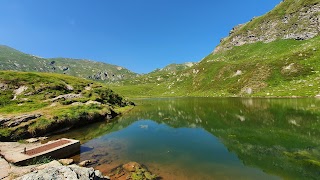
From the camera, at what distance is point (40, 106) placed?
2405 inches

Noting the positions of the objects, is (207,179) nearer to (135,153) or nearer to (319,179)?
(319,179)

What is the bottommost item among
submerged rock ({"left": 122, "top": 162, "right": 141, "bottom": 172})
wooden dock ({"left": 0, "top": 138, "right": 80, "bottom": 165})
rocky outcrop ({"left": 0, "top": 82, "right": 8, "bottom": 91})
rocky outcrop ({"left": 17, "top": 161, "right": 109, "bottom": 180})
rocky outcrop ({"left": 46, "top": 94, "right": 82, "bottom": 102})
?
submerged rock ({"left": 122, "top": 162, "right": 141, "bottom": 172})

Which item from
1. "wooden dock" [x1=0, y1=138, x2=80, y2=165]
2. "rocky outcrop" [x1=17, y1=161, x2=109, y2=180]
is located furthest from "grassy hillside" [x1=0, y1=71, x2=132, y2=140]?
"rocky outcrop" [x1=17, y1=161, x2=109, y2=180]

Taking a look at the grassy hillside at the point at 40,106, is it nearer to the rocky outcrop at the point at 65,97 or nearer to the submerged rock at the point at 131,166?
the rocky outcrop at the point at 65,97

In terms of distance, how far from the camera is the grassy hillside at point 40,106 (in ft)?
144

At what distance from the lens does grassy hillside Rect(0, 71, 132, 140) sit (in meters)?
43.8

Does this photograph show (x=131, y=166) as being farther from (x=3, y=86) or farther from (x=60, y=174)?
(x=3, y=86)

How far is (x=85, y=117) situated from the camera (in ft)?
195

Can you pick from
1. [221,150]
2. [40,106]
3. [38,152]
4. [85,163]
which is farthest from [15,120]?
[221,150]

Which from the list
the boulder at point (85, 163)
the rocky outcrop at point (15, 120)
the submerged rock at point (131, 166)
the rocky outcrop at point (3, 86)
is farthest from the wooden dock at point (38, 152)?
the rocky outcrop at point (3, 86)

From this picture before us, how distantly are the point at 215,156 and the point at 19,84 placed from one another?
2790 inches

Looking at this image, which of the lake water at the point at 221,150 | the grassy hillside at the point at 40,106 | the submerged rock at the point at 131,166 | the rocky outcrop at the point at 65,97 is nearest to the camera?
the lake water at the point at 221,150

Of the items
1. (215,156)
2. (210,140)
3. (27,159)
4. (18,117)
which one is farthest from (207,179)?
(18,117)

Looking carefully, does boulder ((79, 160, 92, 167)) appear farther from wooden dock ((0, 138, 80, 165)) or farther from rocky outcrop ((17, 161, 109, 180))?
rocky outcrop ((17, 161, 109, 180))
